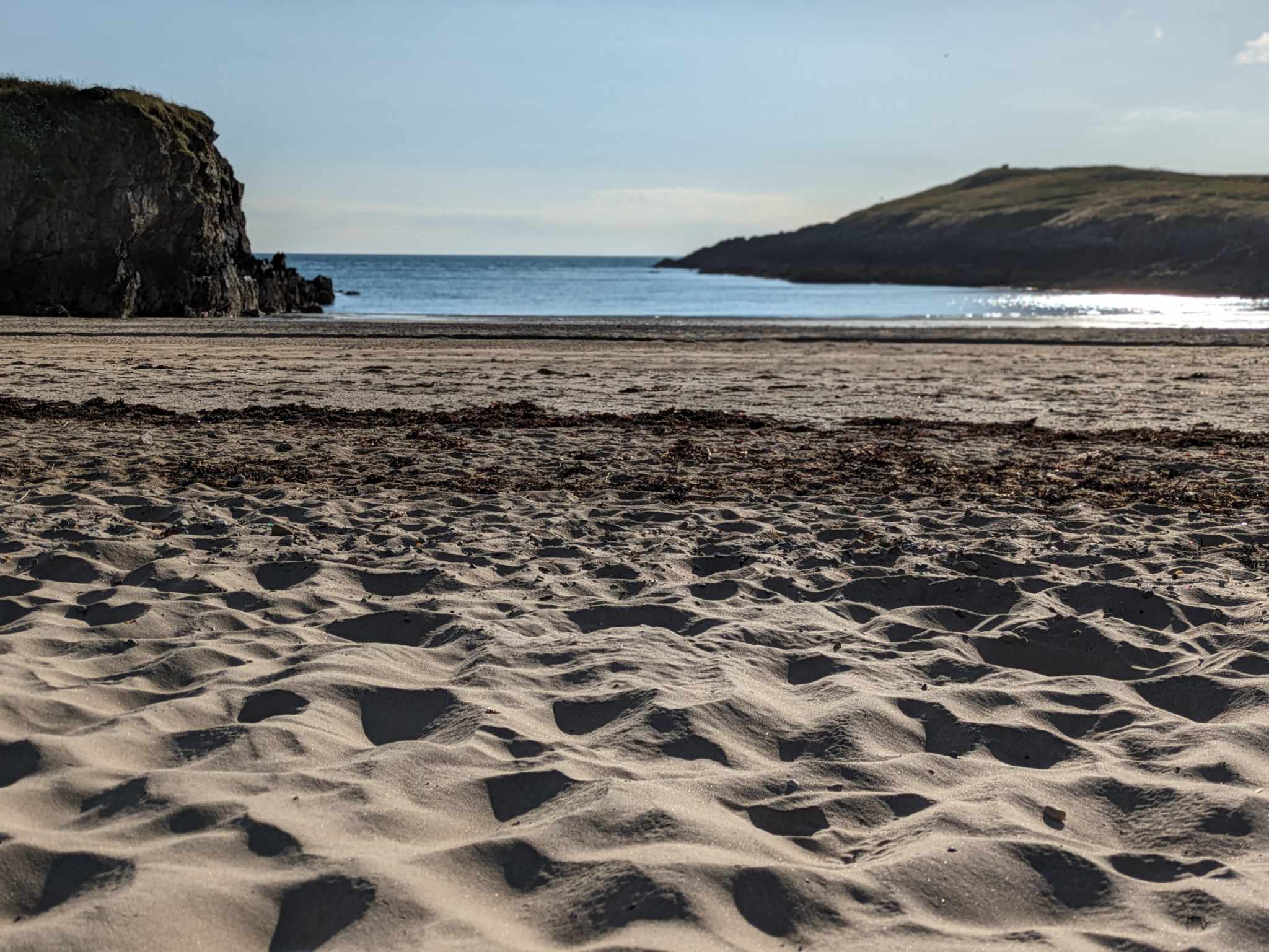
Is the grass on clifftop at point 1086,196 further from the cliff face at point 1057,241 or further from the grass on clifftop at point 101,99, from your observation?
the grass on clifftop at point 101,99

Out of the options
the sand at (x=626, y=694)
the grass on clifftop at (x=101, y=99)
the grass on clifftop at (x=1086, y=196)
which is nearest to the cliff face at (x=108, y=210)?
the grass on clifftop at (x=101, y=99)

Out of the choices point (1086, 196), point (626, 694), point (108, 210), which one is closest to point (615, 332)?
point (108, 210)

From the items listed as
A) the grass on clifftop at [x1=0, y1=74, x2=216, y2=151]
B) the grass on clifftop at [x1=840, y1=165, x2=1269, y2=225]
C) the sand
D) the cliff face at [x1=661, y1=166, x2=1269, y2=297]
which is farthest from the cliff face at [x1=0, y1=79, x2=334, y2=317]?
the grass on clifftop at [x1=840, y1=165, x2=1269, y2=225]

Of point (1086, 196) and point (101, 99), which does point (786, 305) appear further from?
point (1086, 196)

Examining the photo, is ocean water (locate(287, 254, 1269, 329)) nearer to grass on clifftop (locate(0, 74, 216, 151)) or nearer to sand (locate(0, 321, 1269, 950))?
grass on clifftop (locate(0, 74, 216, 151))

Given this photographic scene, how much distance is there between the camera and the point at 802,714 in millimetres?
3545

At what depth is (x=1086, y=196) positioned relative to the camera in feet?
367

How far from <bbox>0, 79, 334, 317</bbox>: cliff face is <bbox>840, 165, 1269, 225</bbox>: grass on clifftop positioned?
7469 centimetres

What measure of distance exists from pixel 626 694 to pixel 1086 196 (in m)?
121

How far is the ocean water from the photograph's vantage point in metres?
31.8

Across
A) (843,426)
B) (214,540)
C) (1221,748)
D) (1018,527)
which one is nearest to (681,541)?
(1018,527)

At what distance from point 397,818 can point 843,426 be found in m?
7.75

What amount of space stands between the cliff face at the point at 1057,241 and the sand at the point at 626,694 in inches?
2445

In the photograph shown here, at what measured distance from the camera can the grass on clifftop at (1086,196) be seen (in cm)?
8969
